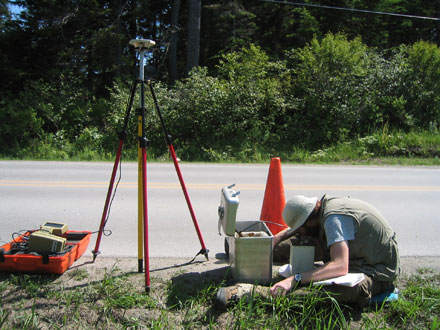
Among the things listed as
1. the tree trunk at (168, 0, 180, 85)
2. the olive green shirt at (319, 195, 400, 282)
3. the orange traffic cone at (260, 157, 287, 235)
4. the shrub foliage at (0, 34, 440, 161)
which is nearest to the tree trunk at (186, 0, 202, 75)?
the shrub foliage at (0, 34, 440, 161)

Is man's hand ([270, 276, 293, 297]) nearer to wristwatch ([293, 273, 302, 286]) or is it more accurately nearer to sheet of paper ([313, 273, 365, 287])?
wristwatch ([293, 273, 302, 286])

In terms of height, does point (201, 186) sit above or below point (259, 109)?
below

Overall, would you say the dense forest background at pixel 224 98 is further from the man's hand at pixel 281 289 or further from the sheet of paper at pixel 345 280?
the sheet of paper at pixel 345 280

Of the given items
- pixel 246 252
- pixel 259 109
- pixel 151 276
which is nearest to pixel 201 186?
pixel 151 276

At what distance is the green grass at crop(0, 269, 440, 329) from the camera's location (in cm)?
289

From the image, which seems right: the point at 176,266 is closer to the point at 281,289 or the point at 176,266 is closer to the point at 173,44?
the point at 281,289

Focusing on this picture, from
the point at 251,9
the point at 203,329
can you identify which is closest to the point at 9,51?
the point at 251,9

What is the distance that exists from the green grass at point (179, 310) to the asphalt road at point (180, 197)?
1.14 m

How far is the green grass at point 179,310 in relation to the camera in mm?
2895

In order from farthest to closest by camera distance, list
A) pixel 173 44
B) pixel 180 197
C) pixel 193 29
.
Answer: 1. pixel 173 44
2. pixel 193 29
3. pixel 180 197

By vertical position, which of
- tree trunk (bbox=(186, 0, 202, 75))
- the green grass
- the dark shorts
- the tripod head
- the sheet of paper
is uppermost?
tree trunk (bbox=(186, 0, 202, 75))

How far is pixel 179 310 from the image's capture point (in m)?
3.07

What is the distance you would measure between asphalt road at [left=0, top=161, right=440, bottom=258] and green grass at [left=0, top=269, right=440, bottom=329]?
1142 millimetres

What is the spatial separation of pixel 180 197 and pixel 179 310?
14.1 feet
